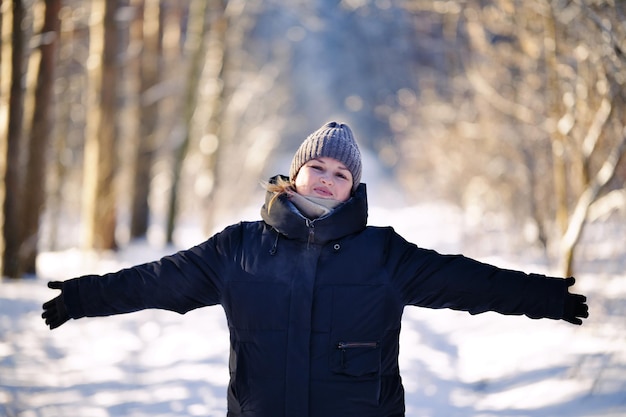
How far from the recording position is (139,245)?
579 inches

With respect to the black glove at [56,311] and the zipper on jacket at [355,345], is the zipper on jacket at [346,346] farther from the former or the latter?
the black glove at [56,311]

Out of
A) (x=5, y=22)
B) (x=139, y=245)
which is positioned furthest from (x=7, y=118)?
(x=139, y=245)

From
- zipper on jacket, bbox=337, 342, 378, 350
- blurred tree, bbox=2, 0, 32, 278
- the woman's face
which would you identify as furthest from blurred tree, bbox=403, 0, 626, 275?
blurred tree, bbox=2, 0, 32, 278

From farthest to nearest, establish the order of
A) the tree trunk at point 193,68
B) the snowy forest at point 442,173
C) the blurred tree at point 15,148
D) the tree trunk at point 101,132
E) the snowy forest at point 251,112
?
the tree trunk at point 193,68, the tree trunk at point 101,132, the blurred tree at point 15,148, the snowy forest at point 251,112, the snowy forest at point 442,173

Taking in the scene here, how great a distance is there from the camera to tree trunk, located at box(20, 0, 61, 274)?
9.27 metres

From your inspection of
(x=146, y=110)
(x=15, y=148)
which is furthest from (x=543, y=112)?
(x=146, y=110)

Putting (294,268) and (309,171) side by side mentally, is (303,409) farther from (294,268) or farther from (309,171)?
(309,171)

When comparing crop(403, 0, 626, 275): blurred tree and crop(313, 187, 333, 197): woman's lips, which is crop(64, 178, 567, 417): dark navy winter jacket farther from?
crop(403, 0, 626, 275): blurred tree

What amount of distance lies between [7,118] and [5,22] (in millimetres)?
1149

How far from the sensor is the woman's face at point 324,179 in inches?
102

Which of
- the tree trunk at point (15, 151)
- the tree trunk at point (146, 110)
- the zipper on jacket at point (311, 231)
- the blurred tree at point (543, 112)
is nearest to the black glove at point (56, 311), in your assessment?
the zipper on jacket at point (311, 231)

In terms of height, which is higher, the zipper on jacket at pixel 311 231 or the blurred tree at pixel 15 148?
the blurred tree at pixel 15 148

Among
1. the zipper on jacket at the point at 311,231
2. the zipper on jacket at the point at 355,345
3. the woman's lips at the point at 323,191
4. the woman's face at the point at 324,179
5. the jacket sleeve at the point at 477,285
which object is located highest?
the woman's face at the point at 324,179

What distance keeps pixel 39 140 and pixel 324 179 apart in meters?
8.02
